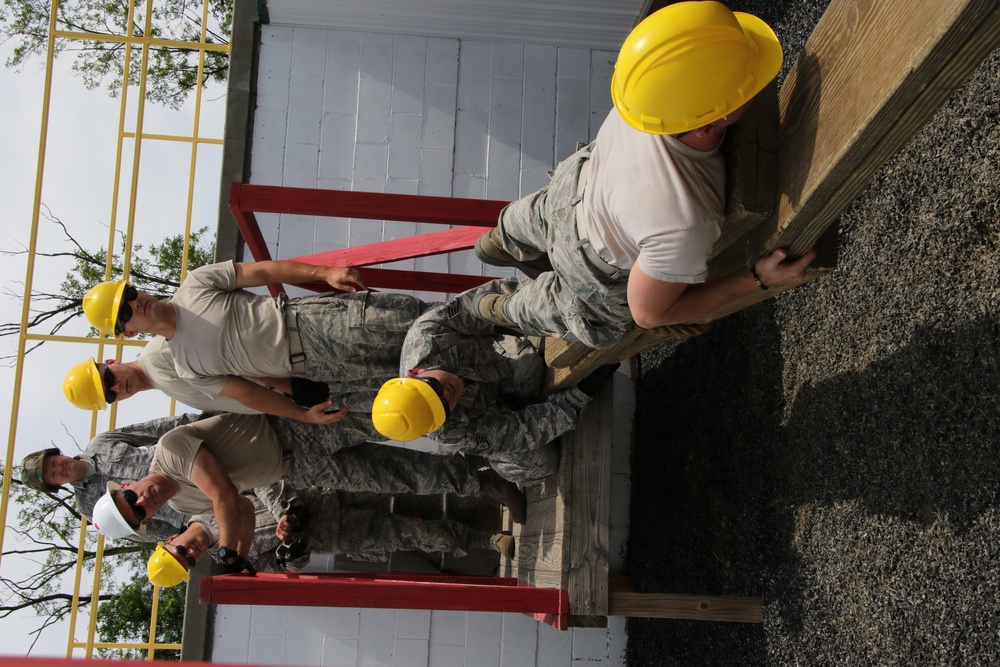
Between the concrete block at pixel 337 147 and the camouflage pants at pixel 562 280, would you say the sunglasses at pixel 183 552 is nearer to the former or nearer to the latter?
the camouflage pants at pixel 562 280

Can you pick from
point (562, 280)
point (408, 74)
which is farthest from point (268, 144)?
point (562, 280)

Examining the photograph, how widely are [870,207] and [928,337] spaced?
75 centimetres

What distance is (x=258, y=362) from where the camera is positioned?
4.09 meters

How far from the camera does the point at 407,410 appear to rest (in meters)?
3.43

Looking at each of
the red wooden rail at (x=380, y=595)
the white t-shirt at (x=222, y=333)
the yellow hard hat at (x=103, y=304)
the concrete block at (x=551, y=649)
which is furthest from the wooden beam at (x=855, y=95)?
the concrete block at (x=551, y=649)

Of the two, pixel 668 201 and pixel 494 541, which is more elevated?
pixel 668 201

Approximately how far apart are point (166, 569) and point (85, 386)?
1.17 meters

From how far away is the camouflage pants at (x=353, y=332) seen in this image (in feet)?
13.7

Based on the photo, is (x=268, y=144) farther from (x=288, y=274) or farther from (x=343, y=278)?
(x=343, y=278)

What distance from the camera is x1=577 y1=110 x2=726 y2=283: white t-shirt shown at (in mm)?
2197

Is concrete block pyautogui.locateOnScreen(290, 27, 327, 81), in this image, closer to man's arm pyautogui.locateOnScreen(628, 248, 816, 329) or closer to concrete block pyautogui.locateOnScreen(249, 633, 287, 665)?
concrete block pyautogui.locateOnScreen(249, 633, 287, 665)

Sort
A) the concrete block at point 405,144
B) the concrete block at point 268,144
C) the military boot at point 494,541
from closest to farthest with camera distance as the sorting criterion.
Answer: the military boot at point 494,541
the concrete block at point 268,144
the concrete block at point 405,144

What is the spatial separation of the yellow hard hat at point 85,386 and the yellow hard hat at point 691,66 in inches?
142

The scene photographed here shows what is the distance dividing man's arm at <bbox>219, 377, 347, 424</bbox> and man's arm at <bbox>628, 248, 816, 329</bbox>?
7.49 feet
